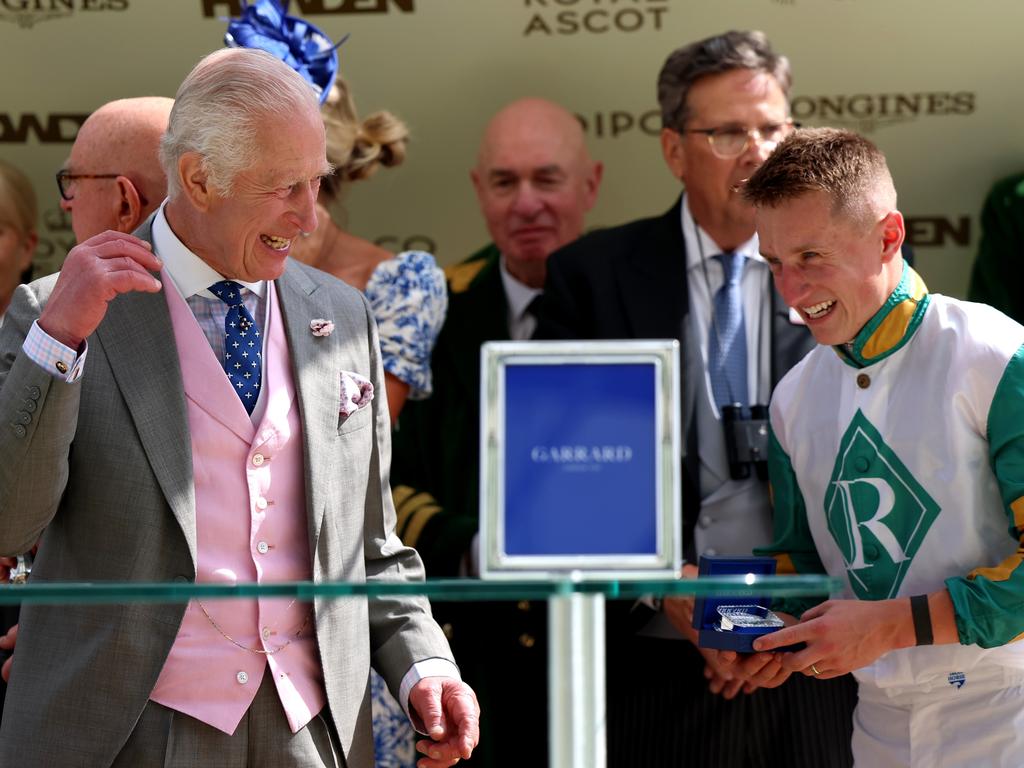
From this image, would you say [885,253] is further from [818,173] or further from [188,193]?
[188,193]

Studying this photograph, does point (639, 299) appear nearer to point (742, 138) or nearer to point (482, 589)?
point (742, 138)

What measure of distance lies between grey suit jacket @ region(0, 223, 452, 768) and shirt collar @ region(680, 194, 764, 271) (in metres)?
1.36

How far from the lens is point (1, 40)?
450 cm

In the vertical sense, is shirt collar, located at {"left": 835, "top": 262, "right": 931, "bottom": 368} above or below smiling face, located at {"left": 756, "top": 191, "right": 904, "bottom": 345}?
below

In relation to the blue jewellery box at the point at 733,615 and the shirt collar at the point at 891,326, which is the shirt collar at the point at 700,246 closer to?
the shirt collar at the point at 891,326

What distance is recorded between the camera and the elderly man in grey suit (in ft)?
7.18

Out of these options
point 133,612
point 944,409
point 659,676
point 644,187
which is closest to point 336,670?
point 133,612

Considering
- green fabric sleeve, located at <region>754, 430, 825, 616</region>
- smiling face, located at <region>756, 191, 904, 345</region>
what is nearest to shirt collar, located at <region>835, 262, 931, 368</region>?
smiling face, located at <region>756, 191, 904, 345</region>

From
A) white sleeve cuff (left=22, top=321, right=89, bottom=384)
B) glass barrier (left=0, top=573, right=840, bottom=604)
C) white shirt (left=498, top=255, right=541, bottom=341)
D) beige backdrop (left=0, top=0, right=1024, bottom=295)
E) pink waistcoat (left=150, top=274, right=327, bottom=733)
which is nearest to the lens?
glass barrier (left=0, top=573, right=840, bottom=604)

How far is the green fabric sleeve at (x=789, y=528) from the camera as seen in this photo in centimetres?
286

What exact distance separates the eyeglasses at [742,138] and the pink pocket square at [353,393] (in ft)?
4.63

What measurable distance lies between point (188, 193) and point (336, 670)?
74 centimetres

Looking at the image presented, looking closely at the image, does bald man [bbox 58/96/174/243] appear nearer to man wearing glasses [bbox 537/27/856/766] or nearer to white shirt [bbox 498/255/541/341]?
man wearing glasses [bbox 537/27/856/766]

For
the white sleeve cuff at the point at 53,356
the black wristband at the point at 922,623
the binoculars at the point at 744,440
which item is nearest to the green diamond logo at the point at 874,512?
the black wristband at the point at 922,623
